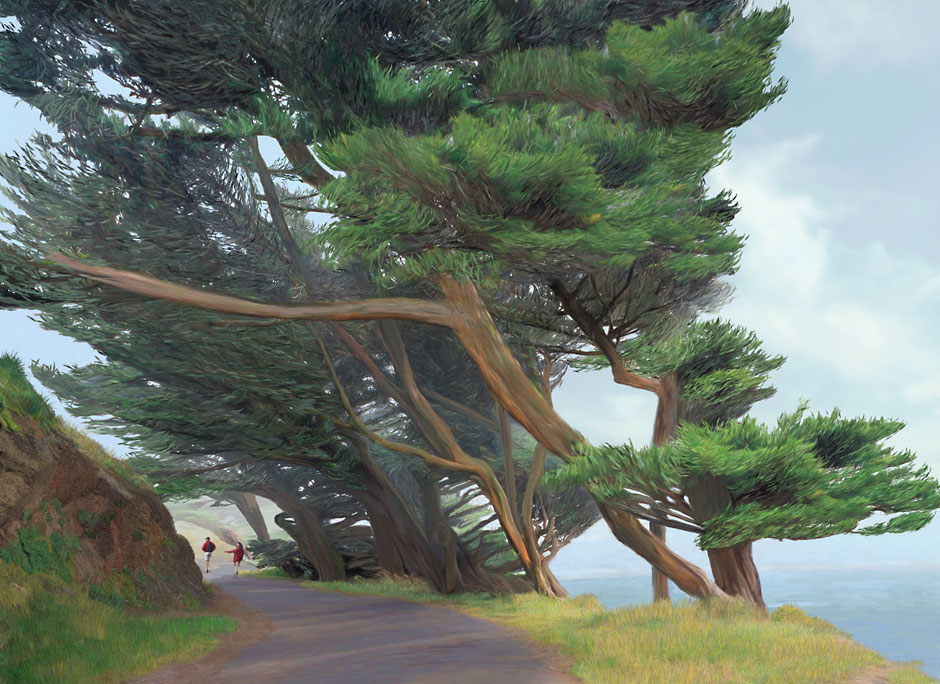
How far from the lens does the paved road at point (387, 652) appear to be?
7.80m

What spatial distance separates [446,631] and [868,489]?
6328 millimetres

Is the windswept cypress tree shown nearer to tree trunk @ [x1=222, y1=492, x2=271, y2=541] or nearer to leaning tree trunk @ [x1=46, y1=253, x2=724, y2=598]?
leaning tree trunk @ [x1=46, y1=253, x2=724, y2=598]

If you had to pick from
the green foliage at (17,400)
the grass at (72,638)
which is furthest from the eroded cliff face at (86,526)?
the grass at (72,638)

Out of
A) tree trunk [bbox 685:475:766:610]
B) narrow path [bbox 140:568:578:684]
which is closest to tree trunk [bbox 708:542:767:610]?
tree trunk [bbox 685:475:766:610]

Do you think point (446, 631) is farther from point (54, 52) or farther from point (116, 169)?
point (54, 52)

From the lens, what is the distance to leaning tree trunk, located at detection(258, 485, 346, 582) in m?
24.5

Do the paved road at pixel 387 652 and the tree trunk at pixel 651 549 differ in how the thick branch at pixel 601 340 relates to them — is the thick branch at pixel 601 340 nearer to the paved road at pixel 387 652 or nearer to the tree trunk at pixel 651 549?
the tree trunk at pixel 651 549

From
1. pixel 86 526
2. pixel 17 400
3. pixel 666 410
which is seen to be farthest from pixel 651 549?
pixel 17 400

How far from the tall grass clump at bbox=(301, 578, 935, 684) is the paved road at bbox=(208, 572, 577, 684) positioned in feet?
1.82

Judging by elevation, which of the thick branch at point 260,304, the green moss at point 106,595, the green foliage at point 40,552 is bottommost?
the green moss at point 106,595

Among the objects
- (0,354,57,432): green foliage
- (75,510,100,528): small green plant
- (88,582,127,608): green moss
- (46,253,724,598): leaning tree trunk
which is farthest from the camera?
(75,510,100,528): small green plant

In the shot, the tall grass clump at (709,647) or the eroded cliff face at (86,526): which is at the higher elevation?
the eroded cliff face at (86,526)

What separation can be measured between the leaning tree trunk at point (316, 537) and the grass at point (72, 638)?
13.5 metres

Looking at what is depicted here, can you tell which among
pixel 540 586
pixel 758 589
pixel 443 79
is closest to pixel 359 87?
pixel 443 79
